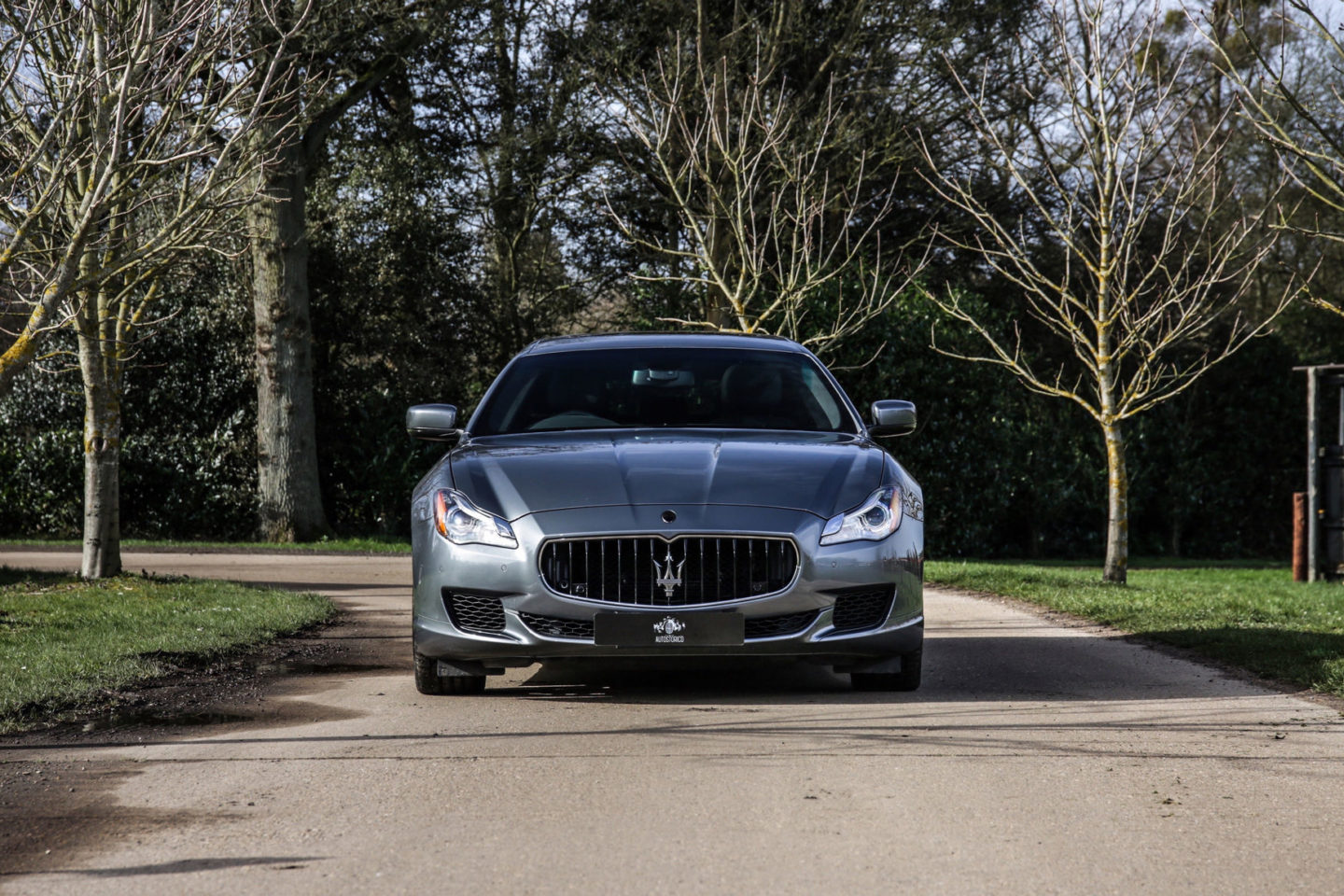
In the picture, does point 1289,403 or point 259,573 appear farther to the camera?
point 1289,403

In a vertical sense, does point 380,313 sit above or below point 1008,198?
below

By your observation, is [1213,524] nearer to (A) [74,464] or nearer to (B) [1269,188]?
(B) [1269,188]

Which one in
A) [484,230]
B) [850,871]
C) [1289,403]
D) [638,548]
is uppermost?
[484,230]

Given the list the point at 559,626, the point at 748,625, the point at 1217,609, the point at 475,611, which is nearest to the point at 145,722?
the point at 475,611

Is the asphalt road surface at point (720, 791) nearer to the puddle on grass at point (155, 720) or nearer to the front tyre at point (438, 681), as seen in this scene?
the front tyre at point (438, 681)

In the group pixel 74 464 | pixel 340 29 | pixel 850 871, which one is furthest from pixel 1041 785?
pixel 74 464

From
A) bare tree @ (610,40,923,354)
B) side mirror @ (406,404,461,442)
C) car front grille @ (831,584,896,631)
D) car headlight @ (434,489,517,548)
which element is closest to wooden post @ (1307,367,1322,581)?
bare tree @ (610,40,923,354)

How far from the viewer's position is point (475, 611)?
6473 mm

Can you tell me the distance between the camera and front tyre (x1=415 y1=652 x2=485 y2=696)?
685cm

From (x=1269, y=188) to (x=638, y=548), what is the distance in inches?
938

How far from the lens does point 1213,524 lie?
76.2 feet

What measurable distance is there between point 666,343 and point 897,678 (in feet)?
7.68

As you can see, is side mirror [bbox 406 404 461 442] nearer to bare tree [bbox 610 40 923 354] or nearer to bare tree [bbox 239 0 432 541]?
bare tree [bbox 610 40 923 354]

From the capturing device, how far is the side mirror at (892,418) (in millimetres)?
7648
